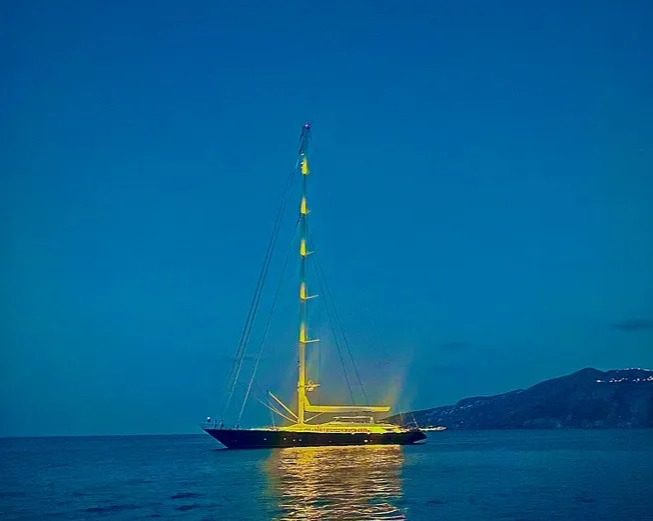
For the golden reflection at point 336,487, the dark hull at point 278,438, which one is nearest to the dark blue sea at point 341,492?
the golden reflection at point 336,487

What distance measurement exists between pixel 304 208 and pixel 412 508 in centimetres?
6102

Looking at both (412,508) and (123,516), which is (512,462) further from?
(123,516)

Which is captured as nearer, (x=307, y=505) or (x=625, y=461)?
(x=307, y=505)

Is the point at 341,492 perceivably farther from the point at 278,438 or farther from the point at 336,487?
the point at 278,438

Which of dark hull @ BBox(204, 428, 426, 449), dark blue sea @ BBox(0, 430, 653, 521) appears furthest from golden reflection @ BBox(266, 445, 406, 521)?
dark hull @ BBox(204, 428, 426, 449)

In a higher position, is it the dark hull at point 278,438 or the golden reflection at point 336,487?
the dark hull at point 278,438

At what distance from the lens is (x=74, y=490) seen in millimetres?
68000

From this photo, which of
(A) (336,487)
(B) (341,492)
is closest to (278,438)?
(A) (336,487)

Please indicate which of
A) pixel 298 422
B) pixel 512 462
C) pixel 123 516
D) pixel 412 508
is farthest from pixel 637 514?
pixel 298 422

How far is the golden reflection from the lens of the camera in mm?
47000

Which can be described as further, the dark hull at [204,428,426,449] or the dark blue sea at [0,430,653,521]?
the dark hull at [204,428,426,449]

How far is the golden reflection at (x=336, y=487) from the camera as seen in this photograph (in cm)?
4700

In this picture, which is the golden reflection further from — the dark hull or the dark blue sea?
the dark hull

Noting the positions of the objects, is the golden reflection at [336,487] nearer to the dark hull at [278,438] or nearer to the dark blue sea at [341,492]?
the dark blue sea at [341,492]
